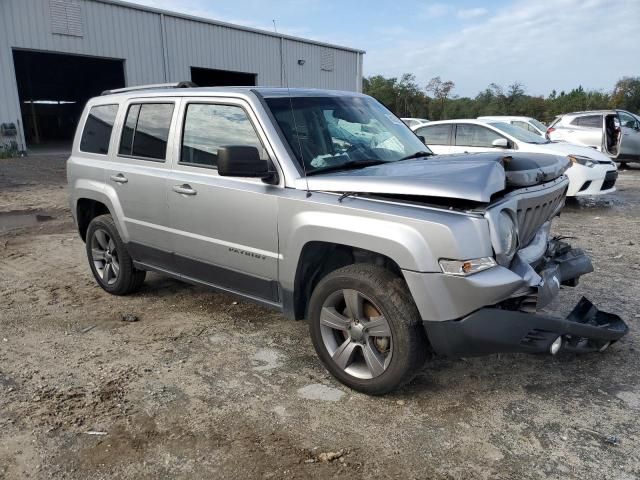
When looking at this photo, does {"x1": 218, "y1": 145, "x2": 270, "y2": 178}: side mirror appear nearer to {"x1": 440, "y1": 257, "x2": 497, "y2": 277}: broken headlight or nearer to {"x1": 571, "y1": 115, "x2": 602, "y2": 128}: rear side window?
{"x1": 440, "y1": 257, "x2": 497, "y2": 277}: broken headlight

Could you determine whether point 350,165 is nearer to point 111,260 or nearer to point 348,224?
point 348,224

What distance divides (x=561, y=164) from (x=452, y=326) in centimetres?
168

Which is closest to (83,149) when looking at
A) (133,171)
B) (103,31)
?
(133,171)

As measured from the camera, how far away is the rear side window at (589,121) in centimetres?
1444

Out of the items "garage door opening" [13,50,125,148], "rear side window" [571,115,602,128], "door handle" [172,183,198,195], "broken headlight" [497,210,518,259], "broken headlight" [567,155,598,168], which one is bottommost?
"broken headlight" [567,155,598,168]

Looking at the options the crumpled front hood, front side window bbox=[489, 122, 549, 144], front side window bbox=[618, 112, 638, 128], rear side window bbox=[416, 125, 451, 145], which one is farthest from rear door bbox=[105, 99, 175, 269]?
front side window bbox=[618, 112, 638, 128]

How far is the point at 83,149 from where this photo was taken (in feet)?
17.9

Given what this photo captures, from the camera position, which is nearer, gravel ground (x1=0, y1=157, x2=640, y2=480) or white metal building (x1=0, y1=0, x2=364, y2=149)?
gravel ground (x1=0, y1=157, x2=640, y2=480)

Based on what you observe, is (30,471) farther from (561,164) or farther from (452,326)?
(561,164)

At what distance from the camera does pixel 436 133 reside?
34.8ft

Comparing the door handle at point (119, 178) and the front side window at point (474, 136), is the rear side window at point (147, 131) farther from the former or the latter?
the front side window at point (474, 136)

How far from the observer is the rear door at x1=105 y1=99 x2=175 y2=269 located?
4.45 m

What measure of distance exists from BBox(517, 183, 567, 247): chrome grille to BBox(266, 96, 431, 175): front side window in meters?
1.13

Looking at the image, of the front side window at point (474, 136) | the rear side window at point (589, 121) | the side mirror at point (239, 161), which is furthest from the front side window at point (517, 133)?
the side mirror at point (239, 161)
